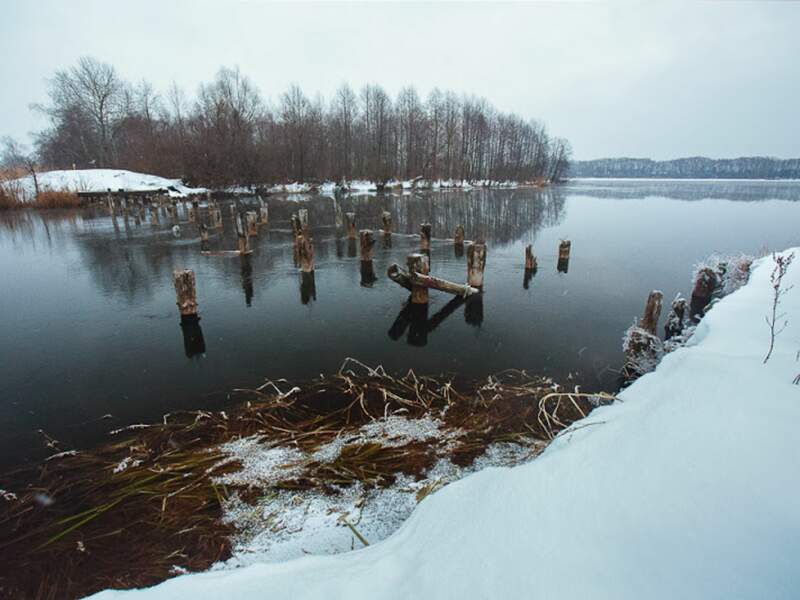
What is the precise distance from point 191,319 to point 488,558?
29.0ft

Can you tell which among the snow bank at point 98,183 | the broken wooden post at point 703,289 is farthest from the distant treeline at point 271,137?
the broken wooden post at point 703,289

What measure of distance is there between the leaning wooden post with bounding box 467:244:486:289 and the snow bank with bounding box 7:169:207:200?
36.7 meters

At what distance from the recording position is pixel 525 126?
3760 inches

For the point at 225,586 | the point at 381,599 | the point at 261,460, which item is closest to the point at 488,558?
the point at 381,599

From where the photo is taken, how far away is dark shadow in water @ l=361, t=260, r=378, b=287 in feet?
40.4

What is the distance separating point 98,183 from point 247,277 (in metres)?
38.5

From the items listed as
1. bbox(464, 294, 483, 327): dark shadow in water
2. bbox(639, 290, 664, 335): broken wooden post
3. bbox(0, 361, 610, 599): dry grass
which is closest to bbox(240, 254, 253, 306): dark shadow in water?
bbox(0, 361, 610, 599): dry grass

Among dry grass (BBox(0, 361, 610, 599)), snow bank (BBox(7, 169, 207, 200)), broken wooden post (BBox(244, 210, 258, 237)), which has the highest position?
snow bank (BBox(7, 169, 207, 200))

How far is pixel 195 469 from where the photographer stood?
4273 mm

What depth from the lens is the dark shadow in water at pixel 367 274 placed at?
12.3 metres

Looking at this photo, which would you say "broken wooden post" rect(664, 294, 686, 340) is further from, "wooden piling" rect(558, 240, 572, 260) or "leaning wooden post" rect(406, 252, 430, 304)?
"wooden piling" rect(558, 240, 572, 260)

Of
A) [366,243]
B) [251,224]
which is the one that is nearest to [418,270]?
[366,243]

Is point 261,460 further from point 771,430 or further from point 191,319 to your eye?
point 191,319

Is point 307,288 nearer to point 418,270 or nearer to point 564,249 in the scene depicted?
point 418,270
